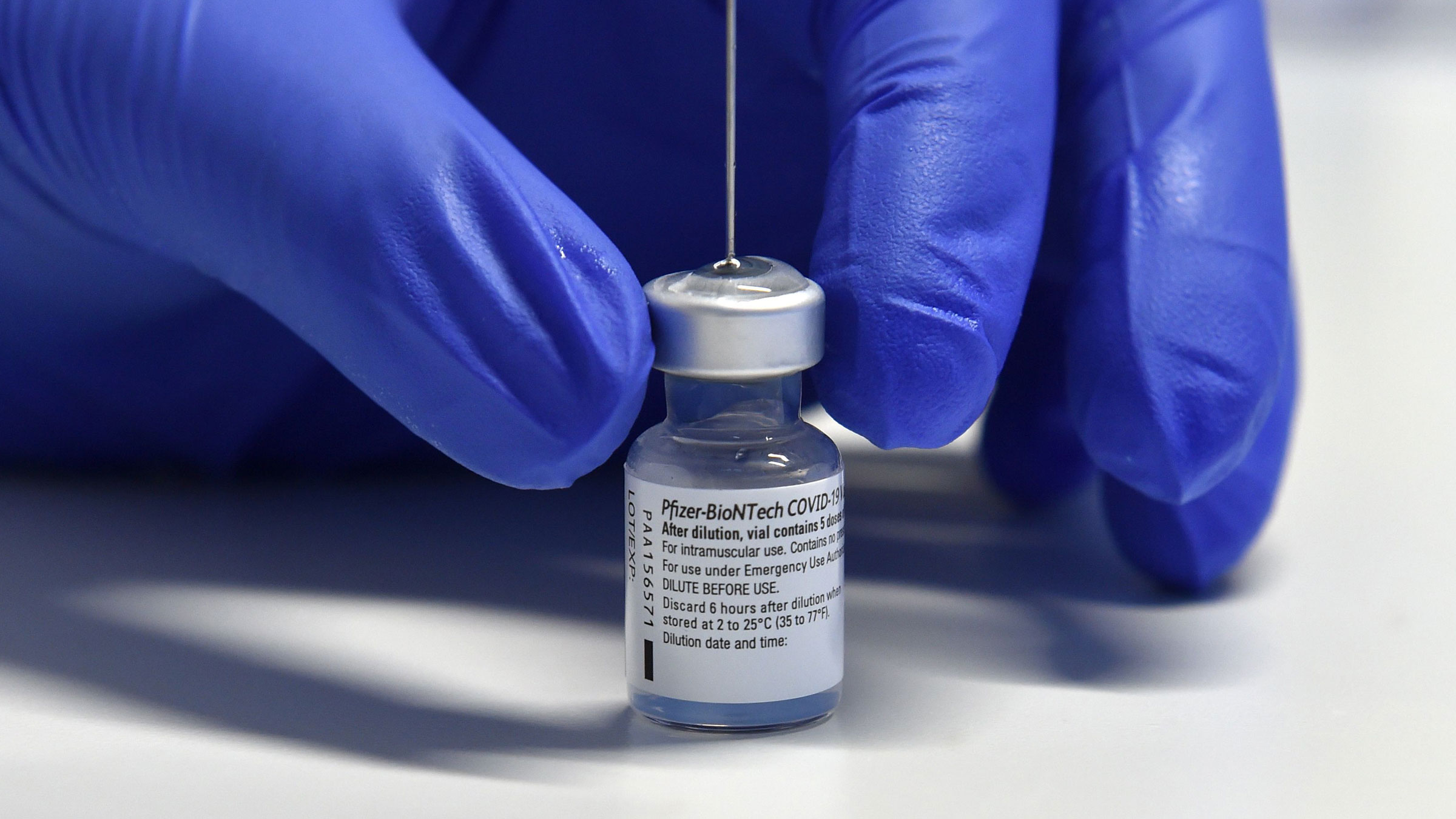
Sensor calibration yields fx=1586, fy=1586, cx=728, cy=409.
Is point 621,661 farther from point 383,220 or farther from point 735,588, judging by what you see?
point 383,220

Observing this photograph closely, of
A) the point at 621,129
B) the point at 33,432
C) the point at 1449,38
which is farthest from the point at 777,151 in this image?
the point at 1449,38

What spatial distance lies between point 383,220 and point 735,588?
0.93 ft

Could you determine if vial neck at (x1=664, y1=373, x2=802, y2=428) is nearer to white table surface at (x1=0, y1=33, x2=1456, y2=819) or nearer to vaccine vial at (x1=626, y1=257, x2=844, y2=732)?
vaccine vial at (x1=626, y1=257, x2=844, y2=732)

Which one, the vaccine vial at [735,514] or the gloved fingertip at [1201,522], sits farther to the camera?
the gloved fingertip at [1201,522]

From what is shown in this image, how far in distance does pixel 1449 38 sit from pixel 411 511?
10.2ft

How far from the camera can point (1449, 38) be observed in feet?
11.9

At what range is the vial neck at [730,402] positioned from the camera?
0.91 metres

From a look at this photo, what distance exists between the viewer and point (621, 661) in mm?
1041

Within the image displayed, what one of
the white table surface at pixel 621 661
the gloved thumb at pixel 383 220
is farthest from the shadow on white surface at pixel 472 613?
the gloved thumb at pixel 383 220

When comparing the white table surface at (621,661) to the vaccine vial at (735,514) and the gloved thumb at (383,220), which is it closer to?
the vaccine vial at (735,514)

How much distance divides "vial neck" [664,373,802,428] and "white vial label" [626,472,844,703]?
5 cm

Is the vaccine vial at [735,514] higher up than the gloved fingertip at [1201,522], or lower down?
higher up

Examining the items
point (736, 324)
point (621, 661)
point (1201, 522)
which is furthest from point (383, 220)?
point (1201, 522)

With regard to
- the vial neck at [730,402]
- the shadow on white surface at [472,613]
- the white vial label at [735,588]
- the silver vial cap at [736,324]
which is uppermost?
the silver vial cap at [736,324]
